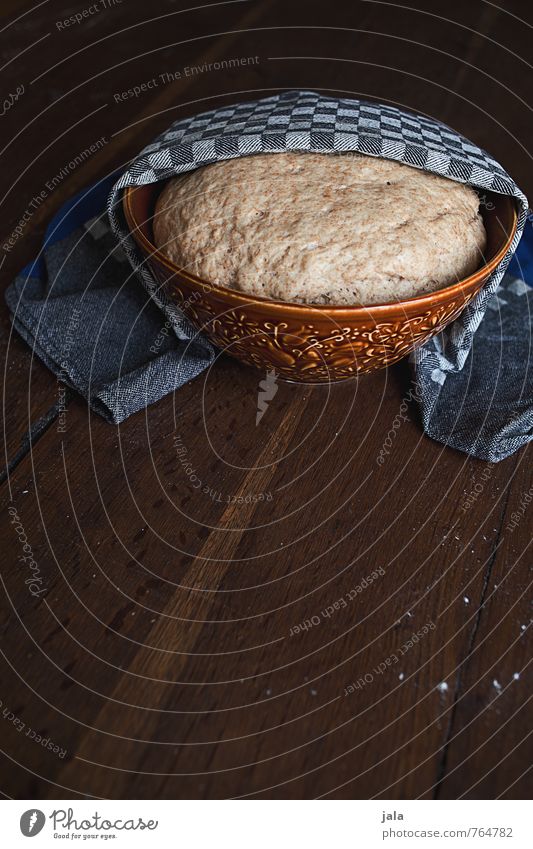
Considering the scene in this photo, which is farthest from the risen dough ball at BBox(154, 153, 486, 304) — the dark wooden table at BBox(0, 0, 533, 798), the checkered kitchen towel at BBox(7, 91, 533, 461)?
the dark wooden table at BBox(0, 0, 533, 798)

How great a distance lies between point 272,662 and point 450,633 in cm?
15

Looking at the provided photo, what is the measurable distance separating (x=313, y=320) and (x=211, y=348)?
0.66ft

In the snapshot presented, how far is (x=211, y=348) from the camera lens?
2.75 ft

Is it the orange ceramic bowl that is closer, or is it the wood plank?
the wood plank

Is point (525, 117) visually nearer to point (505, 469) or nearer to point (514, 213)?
point (514, 213)

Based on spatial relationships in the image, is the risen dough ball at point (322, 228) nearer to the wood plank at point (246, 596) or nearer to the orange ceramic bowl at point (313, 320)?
the orange ceramic bowl at point (313, 320)

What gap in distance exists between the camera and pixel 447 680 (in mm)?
602

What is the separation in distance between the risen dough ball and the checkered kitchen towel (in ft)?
0.06

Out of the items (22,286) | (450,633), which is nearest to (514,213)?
(450,633)

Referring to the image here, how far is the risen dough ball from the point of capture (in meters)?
0.70

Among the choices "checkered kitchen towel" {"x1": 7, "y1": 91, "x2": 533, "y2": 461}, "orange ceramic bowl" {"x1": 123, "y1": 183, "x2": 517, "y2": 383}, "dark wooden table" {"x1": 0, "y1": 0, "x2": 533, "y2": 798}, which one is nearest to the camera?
"dark wooden table" {"x1": 0, "y1": 0, "x2": 533, "y2": 798}

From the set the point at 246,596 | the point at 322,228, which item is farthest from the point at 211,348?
the point at 246,596

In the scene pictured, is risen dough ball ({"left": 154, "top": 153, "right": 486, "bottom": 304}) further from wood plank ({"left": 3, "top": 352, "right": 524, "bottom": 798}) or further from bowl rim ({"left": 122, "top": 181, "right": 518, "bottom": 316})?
wood plank ({"left": 3, "top": 352, "right": 524, "bottom": 798})

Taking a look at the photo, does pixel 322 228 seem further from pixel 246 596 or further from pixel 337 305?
pixel 246 596
